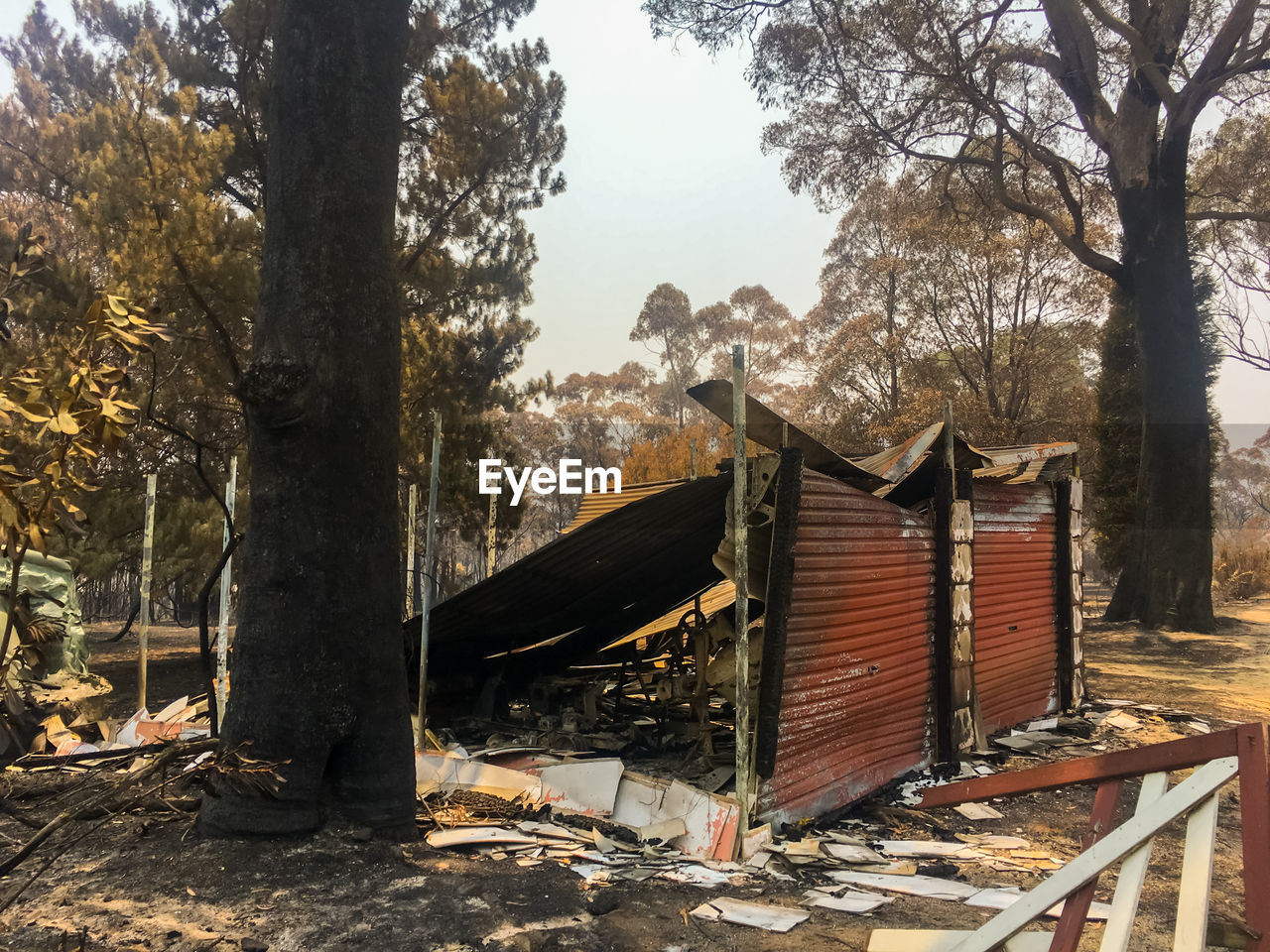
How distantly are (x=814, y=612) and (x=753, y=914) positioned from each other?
2.07 meters

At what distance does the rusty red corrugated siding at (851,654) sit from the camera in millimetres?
5188

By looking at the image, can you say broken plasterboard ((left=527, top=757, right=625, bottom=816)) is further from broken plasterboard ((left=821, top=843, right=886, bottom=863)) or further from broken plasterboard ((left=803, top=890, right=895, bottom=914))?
broken plasterboard ((left=803, top=890, right=895, bottom=914))

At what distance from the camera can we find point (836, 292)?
115ft

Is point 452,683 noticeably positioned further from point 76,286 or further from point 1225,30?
point 1225,30

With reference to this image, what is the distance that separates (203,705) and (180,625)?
12990mm

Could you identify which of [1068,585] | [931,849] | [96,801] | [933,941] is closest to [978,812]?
[931,849]

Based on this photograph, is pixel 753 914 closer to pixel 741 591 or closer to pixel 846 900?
pixel 846 900

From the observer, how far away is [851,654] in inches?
227

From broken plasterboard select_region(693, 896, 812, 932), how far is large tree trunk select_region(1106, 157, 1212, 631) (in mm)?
14040

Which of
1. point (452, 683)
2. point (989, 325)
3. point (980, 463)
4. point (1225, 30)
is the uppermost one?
point (1225, 30)

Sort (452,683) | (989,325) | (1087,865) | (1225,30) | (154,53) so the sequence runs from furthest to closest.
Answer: (989,325)
(1225,30)
(154,53)
(452,683)
(1087,865)

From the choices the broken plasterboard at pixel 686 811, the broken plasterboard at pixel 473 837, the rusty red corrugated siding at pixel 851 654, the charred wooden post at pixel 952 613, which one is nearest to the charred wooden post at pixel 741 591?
the broken plasterboard at pixel 686 811

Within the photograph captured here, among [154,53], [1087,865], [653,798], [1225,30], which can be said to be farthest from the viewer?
[1225,30]

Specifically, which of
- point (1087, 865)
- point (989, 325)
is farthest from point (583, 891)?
point (989, 325)
